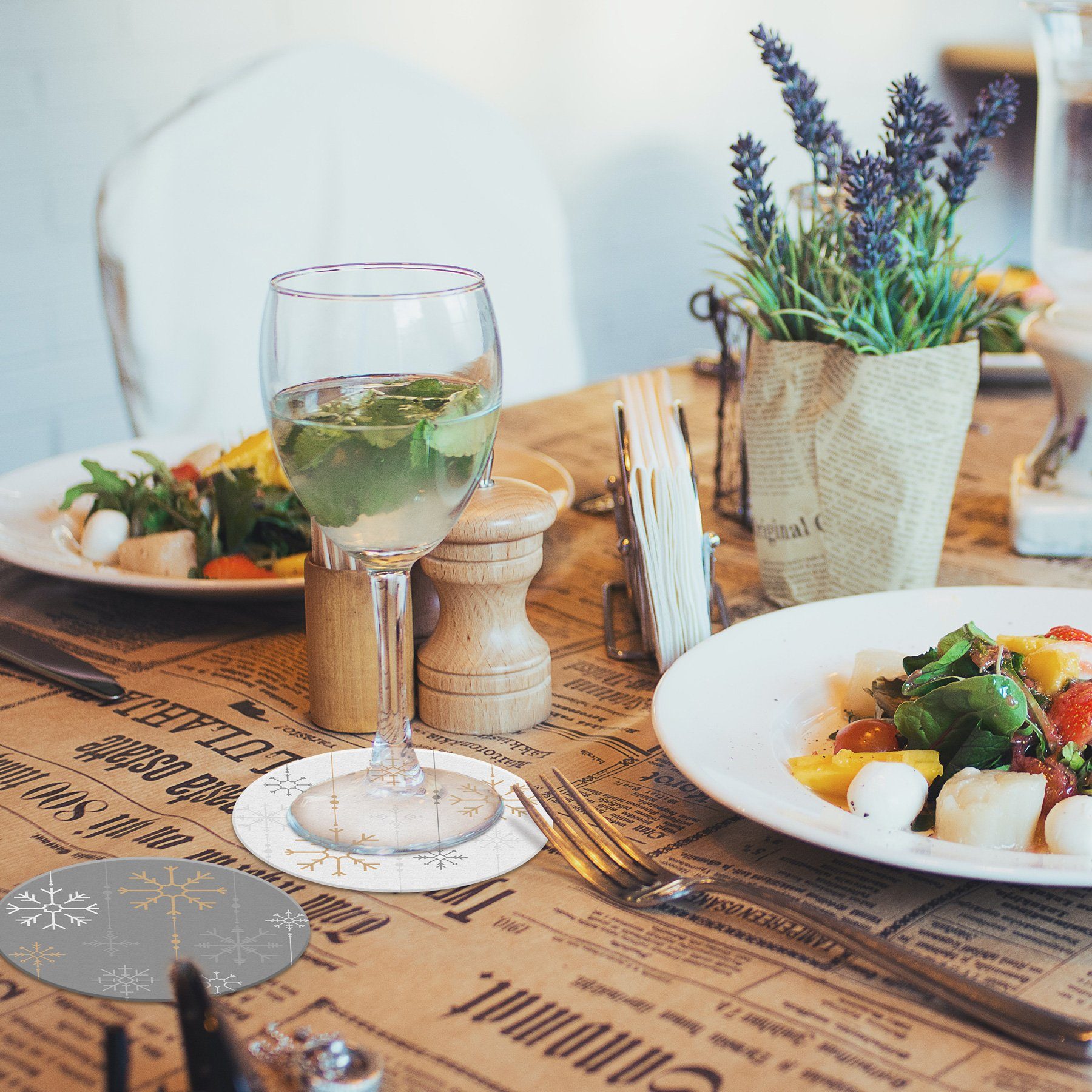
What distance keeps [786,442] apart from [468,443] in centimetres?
46

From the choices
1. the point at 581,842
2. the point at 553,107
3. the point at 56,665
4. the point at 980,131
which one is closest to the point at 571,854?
the point at 581,842

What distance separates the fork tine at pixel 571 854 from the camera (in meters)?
0.66

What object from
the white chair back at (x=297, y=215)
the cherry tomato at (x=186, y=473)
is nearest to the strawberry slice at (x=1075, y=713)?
the cherry tomato at (x=186, y=473)

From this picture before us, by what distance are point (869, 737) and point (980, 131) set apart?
1.70ft

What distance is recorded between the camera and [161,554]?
1.07m

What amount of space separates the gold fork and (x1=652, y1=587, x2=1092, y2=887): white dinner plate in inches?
1.8

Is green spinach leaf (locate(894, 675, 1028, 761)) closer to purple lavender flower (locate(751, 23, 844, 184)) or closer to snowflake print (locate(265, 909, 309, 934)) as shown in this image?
snowflake print (locate(265, 909, 309, 934))

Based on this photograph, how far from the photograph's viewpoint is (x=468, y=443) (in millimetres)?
682

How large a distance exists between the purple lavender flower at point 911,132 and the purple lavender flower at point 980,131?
2cm

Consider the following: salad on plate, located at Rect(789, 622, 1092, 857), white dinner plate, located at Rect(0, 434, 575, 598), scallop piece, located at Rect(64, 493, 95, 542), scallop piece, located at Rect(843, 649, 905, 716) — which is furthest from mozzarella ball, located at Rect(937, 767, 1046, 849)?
scallop piece, located at Rect(64, 493, 95, 542)

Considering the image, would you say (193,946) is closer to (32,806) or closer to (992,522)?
(32,806)

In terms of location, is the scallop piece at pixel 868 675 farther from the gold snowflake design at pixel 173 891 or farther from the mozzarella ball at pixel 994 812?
the gold snowflake design at pixel 173 891

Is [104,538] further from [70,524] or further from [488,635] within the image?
[488,635]

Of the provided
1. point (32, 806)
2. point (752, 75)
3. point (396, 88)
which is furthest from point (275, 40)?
point (32, 806)
